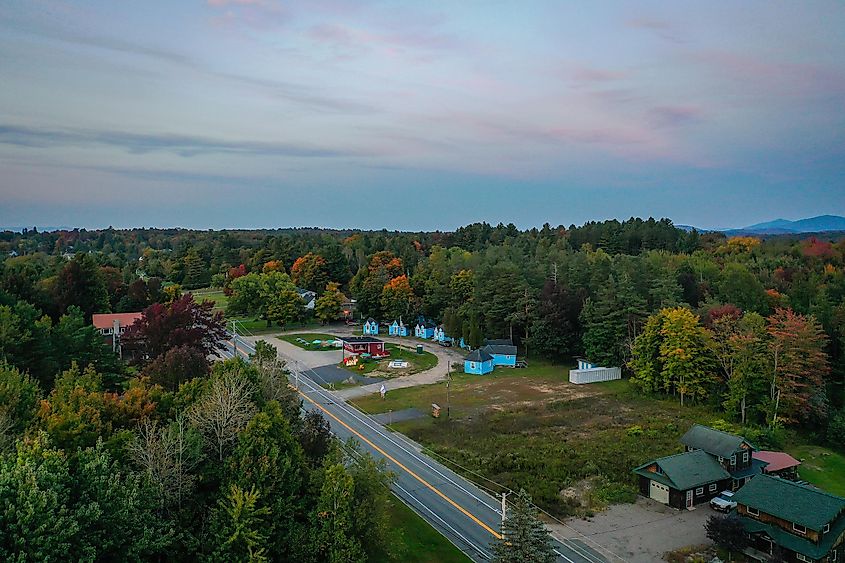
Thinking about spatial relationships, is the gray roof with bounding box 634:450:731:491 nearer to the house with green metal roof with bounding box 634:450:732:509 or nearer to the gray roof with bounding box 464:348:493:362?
the house with green metal roof with bounding box 634:450:732:509

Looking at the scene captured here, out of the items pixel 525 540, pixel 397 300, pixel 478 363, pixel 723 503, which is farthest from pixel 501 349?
pixel 525 540

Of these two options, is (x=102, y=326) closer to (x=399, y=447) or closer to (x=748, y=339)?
(x=399, y=447)

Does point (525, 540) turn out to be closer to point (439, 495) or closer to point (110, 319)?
point (439, 495)

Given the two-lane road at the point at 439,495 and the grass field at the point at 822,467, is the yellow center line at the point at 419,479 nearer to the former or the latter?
the two-lane road at the point at 439,495

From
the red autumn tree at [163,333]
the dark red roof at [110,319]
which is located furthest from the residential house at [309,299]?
the red autumn tree at [163,333]

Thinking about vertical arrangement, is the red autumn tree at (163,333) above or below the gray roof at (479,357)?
above

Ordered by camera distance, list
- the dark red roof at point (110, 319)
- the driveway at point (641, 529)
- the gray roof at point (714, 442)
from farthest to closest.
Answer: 1. the dark red roof at point (110, 319)
2. the gray roof at point (714, 442)
3. the driveway at point (641, 529)

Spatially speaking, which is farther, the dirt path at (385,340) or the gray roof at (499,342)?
the gray roof at (499,342)
